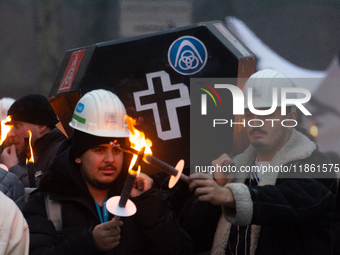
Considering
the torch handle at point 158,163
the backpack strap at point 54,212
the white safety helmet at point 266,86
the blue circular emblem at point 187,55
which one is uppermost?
the blue circular emblem at point 187,55

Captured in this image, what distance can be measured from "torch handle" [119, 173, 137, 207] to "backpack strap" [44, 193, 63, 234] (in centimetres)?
61

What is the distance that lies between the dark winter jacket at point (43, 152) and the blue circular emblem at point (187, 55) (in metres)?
1.38

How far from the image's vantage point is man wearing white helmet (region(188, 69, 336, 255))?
2.22 metres

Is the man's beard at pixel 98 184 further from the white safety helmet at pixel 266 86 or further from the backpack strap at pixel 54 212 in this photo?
the white safety helmet at pixel 266 86

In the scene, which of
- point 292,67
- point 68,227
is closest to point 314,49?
point 292,67

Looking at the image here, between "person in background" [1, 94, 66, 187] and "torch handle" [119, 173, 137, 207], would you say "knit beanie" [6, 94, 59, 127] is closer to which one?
"person in background" [1, 94, 66, 187]

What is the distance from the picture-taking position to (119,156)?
257 centimetres

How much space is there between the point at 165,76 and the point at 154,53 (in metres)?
0.17

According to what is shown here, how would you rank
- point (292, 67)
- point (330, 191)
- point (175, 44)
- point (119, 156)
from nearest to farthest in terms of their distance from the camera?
point (330, 191), point (119, 156), point (175, 44), point (292, 67)

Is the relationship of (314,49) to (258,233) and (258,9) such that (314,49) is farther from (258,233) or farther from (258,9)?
(258,233)

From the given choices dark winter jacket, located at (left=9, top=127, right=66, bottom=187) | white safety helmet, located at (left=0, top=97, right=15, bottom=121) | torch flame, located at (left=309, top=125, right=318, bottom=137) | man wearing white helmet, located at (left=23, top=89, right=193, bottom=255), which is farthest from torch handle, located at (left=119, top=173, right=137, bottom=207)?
white safety helmet, located at (left=0, top=97, right=15, bottom=121)

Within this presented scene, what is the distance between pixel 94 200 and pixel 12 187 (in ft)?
2.54

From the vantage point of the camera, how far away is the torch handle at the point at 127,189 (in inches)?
75.4

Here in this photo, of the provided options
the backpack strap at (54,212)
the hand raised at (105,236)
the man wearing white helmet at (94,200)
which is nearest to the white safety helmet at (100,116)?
the man wearing white helmet at (94,200)
